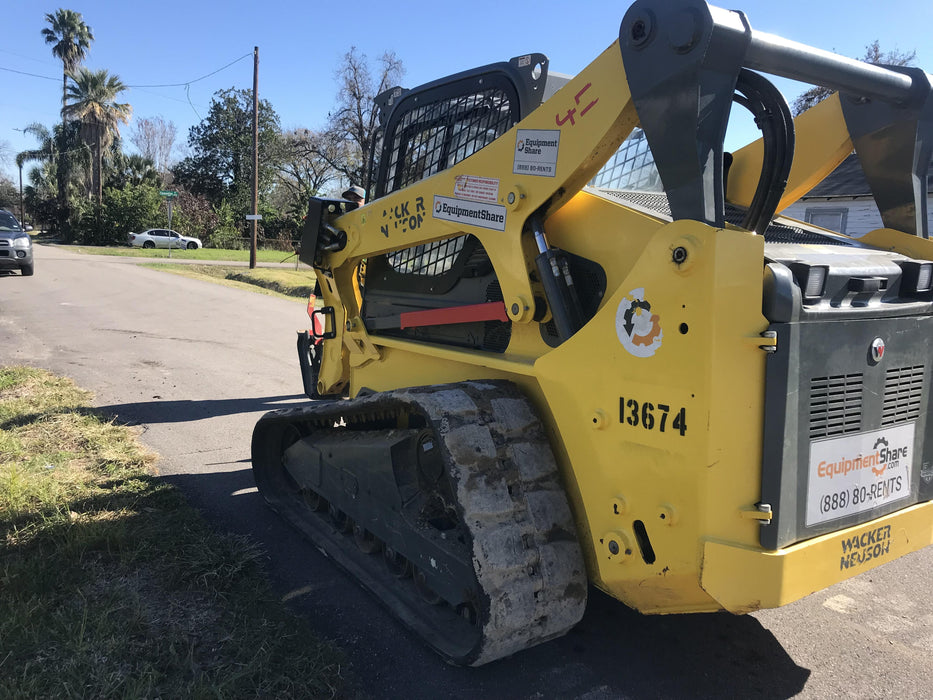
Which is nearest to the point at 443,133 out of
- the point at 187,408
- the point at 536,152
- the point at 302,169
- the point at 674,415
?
the point at 536,152

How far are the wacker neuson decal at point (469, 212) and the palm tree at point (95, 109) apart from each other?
49.7m

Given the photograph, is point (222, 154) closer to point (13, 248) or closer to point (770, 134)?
point (13, 248)

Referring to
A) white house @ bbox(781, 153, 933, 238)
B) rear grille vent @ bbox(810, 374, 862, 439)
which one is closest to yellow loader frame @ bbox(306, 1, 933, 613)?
rear grille vent @ bbox(810, 374, 862, 439)

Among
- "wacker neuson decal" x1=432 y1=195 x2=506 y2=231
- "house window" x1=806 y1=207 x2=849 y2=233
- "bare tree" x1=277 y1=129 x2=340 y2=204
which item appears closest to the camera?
"wacker neuson decal" x1=432 y1=195 x2=506 y2=231

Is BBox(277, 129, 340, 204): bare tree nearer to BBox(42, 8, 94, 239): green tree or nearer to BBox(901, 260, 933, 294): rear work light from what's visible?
BBox(42, 8, 94, 239): green tree

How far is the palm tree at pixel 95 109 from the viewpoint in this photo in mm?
45781

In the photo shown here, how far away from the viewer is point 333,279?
4.69 metres

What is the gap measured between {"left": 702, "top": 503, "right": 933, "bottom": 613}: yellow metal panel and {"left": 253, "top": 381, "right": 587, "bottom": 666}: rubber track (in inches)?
24.2

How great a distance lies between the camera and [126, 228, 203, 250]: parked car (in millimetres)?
38531

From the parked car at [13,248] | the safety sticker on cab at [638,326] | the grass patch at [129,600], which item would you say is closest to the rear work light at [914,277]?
the safety sticker on cab at [638,326]

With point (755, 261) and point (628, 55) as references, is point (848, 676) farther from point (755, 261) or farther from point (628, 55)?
point (628, 55)

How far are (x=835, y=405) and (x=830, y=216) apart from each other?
16783mm

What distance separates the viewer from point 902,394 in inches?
97.7

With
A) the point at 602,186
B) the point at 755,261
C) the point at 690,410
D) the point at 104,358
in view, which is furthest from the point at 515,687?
the point at 104,358
